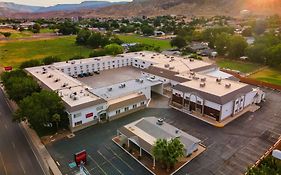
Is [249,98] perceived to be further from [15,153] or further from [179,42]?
[179,42]

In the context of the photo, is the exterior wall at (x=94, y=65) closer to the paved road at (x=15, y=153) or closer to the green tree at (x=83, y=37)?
the paved road at (x=15, y=153)

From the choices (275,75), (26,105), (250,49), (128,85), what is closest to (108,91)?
(128,85)

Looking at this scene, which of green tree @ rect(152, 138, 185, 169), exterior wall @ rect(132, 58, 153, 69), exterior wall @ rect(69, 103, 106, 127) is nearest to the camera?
green tree @ rect(152, 138, 185, 169)

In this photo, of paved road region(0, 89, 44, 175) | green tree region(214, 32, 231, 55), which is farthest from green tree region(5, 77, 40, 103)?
green tree region(214, 32, 231, 55)

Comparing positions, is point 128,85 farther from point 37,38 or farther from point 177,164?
point 37,38

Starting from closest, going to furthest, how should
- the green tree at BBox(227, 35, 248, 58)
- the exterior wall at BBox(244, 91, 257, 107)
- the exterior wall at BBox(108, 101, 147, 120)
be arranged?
the exterior wall at BBox(108, 101, 147, 120)
the exterior wall at BBox(244, 91, 257, 107)
the green tree at BBox(227, 35, 248, 58)

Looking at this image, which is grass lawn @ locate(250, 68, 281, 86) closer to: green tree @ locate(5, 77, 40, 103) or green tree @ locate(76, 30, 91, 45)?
green tree @ locate(5, 77, 40, 103)
